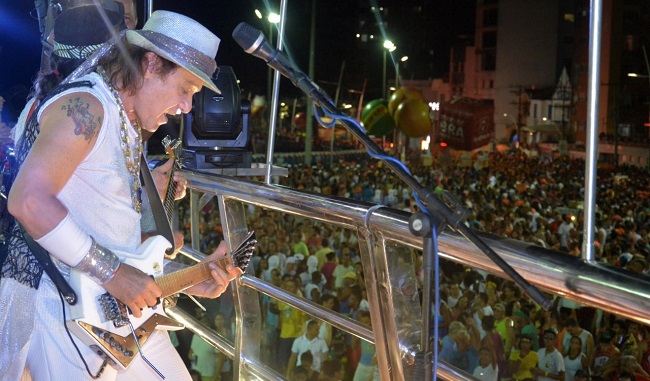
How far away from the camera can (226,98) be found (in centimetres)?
412

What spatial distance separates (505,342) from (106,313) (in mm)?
5416

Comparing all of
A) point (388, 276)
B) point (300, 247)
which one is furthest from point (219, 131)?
point (300, 247)

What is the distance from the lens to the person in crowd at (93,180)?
211cm

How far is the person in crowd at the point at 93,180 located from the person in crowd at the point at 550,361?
448 centimetres

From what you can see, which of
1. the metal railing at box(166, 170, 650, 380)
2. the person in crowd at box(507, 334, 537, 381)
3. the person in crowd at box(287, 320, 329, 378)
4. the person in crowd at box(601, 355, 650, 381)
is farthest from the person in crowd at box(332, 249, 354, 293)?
the metal railing at box(166, 170, 650, 380)

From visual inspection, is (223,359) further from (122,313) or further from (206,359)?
(122,313)

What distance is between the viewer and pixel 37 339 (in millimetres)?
2307

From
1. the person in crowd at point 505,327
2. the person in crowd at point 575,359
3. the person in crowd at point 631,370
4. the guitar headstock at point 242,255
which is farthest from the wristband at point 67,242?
the person in crowd at point 505,327

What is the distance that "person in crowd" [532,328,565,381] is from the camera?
628 centimetres

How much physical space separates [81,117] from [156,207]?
52 centimetres

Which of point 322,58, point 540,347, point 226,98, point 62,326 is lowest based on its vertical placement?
point 540,347

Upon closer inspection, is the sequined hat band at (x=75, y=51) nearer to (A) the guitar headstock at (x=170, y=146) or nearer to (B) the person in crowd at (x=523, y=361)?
(A) the guitar headstock at (x=170, y=146)

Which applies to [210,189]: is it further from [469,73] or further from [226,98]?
[469,73]

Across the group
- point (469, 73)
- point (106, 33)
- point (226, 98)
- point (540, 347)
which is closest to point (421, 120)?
point (540, 347)
